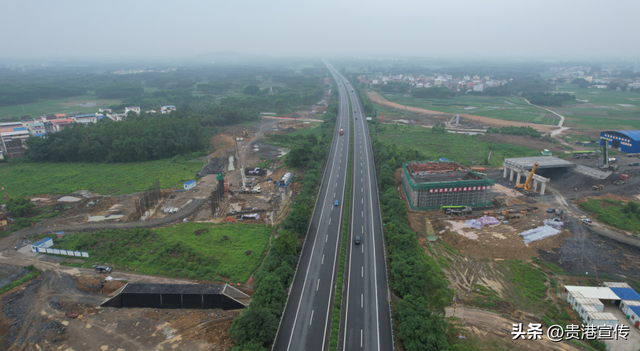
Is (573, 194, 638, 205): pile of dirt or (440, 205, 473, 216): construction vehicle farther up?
(573, 194, 638, 205): pile of dirt

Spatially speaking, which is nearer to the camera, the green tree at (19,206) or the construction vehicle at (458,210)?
the green tree at (19,206)

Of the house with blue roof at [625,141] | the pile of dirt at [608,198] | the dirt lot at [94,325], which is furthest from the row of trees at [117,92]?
the house with blue roof at [625,141]

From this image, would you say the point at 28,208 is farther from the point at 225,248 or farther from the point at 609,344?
the point at 609,344

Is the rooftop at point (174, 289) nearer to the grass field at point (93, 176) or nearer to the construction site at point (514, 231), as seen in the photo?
the construction site at point (514, 231)

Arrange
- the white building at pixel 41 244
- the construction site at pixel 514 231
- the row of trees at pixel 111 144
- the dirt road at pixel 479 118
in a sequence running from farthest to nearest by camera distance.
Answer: the dirt road at pixel 479 118
the row of trees at pixel 111 144
the white building at pixel 41 244
the construction site at pixel 514 231

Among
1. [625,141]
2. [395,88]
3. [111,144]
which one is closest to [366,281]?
[111,144]

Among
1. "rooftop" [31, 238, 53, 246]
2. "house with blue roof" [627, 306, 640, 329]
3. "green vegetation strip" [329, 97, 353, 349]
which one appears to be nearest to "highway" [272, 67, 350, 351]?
"green vegetation strip" [329, 97, 353, 349]

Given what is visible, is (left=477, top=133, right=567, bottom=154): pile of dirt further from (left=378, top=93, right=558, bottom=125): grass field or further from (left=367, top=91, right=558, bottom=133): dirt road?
(left=378, top=93, right=558, bottom=125): grass field

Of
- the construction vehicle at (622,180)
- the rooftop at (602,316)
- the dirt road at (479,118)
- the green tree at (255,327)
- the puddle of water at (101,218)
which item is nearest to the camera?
the green tree at (255,327)
